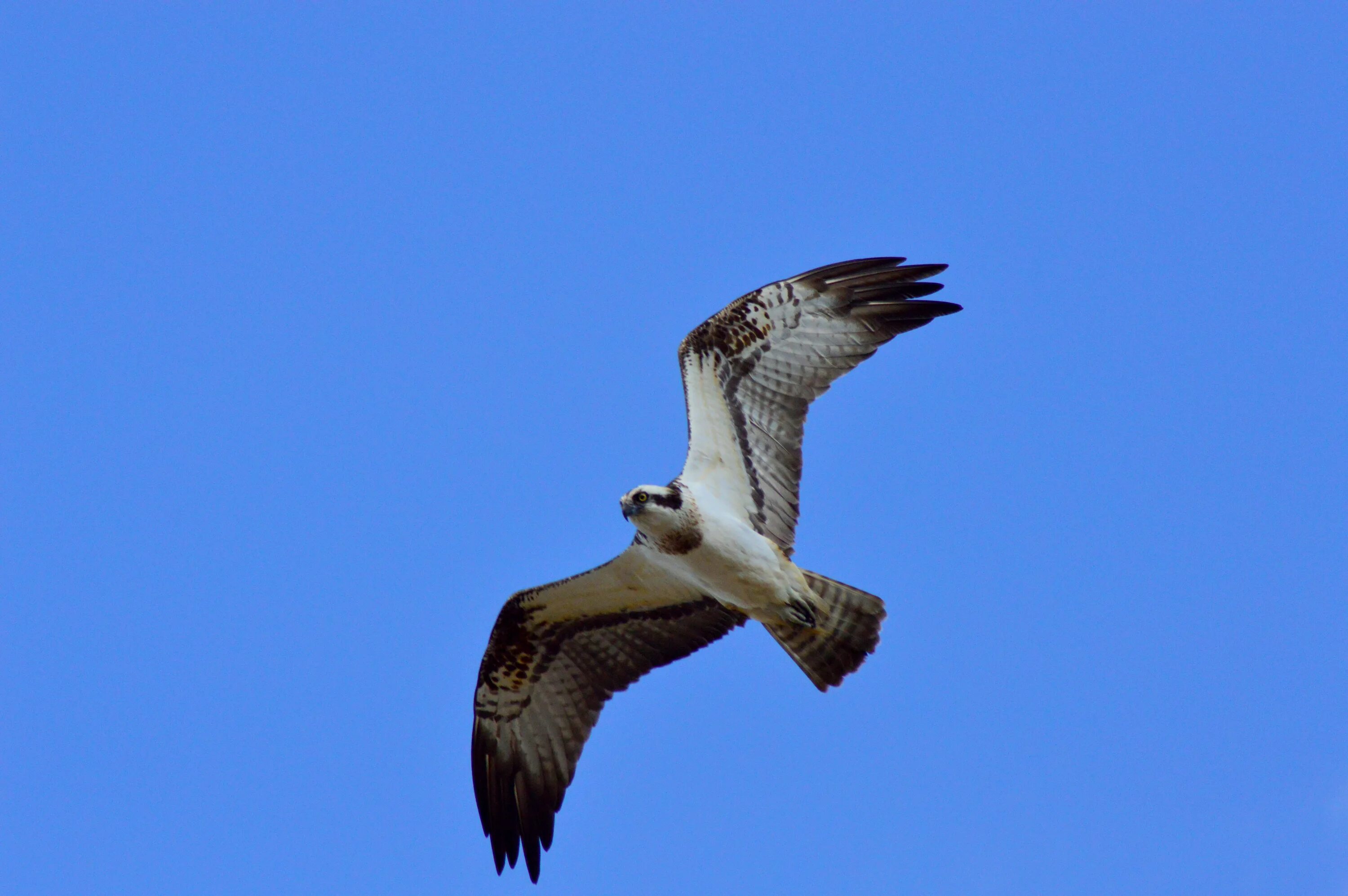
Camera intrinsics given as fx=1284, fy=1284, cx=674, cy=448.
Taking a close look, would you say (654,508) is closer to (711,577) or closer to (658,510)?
(658,510)

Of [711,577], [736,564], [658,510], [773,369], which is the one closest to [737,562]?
[736,564]

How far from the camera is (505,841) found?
1007 cm

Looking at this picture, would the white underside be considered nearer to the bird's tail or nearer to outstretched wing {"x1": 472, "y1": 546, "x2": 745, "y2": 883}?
the bird's tail

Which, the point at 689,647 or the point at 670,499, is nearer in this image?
the point at 670,499

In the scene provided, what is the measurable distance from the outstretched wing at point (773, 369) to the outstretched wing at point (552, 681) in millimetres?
1018

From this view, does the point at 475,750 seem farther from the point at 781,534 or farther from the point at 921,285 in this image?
the point at 921,285

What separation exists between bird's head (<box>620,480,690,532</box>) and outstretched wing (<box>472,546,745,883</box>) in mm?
1056

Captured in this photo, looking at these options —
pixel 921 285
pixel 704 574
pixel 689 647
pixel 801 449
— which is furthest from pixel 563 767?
pixel 921 285

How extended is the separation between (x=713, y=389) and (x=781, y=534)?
1.20 m

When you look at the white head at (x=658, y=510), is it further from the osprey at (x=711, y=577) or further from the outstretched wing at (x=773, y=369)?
the outstretched wing at (x=773, y=369)

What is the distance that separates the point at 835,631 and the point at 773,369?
2.01 meters

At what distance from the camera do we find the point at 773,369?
31.9 feet

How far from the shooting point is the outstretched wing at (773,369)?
9.63 meters

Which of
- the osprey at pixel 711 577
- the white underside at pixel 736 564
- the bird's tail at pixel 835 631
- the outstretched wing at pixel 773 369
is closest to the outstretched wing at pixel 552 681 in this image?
the osprey at pixel 711 577
